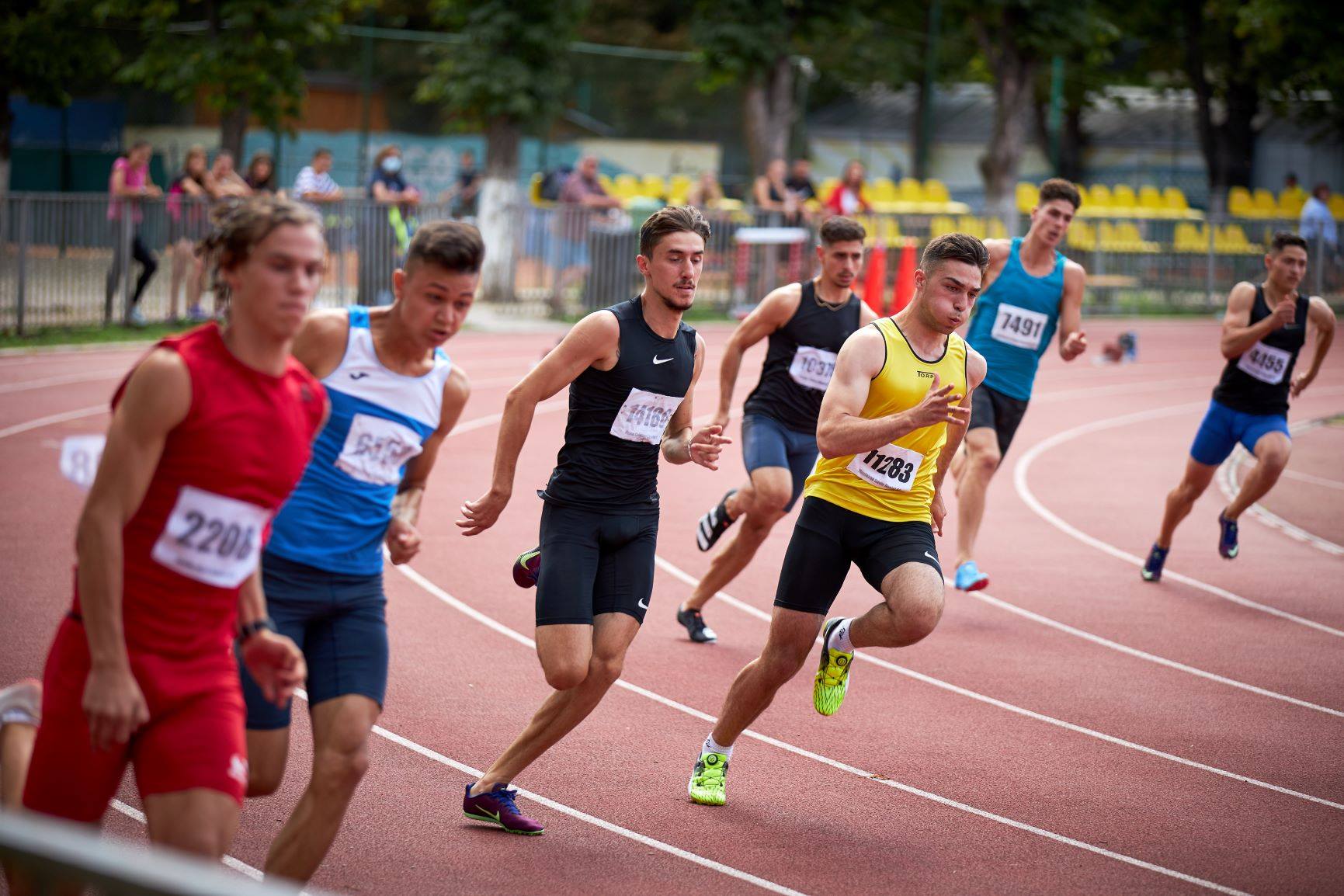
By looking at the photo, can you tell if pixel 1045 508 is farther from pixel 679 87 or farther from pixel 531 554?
pixel 679 87

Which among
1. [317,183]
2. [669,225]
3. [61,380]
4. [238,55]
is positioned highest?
[238,55]

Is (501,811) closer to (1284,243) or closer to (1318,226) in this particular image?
(1284,243)

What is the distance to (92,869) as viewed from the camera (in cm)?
194

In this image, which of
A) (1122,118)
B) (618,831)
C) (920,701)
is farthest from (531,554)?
(1122,118)

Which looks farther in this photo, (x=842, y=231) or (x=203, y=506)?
(x=842, y=231)

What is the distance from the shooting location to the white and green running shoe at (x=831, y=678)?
5.65 metres

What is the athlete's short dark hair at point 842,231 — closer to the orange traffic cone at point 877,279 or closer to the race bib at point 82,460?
the race bib at point 82,460

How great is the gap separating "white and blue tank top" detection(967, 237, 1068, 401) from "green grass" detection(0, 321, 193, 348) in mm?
11462

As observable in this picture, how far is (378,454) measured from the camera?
4055 millimetres

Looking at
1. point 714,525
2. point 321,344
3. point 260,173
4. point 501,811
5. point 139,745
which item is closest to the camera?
point 139,745

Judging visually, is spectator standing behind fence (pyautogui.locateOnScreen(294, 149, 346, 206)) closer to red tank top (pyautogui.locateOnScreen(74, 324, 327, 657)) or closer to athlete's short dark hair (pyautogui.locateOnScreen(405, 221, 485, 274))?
athlete's short dark hair (pyautogui.locateOnScreen(405, 221, 485, 274))

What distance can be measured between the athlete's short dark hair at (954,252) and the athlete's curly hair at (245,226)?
8.76ft

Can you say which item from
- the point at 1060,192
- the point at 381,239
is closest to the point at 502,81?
the point at 381,239

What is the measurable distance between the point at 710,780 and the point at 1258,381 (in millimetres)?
5478
